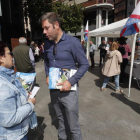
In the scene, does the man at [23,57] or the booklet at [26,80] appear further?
the man at [23,57]

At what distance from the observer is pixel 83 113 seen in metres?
3.02

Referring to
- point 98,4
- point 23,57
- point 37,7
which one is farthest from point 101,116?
point 98,4

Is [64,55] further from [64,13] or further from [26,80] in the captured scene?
[64,13]

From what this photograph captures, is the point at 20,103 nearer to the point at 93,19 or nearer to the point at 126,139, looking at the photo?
the point at 126,139

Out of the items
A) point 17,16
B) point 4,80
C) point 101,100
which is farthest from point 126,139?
point 17,16

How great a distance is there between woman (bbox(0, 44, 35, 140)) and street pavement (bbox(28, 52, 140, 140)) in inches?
50.9

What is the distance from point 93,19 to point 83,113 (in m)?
21.4

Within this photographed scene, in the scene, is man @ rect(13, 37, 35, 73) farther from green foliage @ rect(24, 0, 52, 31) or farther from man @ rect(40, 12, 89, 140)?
green foliage @ rect(24, 0, 52, 31)

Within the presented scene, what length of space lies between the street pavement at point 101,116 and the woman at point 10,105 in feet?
4.24

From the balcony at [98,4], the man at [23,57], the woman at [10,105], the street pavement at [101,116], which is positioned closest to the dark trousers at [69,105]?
the woman at [10,105]

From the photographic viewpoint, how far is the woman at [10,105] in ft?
3.29

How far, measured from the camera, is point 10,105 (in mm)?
1016

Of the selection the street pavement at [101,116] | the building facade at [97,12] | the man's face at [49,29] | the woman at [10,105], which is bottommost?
the street pavement at [101,116]

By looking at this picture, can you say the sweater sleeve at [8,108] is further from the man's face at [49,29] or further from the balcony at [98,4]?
the balcony at [98,4]
